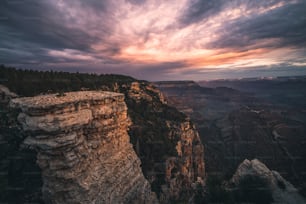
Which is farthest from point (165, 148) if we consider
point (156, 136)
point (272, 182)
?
point (272, 182)

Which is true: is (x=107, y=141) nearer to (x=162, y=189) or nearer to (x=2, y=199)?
(x=2, y=199)

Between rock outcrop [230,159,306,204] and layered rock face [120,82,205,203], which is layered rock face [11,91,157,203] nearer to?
layered rock face [120,82,205,203]

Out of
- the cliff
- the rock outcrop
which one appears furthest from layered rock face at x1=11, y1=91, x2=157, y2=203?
the rock outcrop

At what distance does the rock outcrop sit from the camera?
42.1ft

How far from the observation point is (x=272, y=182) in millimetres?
13844

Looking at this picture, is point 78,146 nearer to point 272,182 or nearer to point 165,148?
point 272,182

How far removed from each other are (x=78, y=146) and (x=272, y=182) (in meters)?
16.8

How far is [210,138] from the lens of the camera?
62125 mm

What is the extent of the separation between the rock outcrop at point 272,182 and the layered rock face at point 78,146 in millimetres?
10593

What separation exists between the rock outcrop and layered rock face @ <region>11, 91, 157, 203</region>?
10593 millimetres

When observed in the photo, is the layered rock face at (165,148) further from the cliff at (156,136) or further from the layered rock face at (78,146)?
the layered rock face at (78,146)

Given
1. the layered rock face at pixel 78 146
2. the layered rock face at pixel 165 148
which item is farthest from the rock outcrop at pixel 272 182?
the layered rock face at pixel 78 146

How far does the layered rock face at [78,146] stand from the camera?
7.91 metres

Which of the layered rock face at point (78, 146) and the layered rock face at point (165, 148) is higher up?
the layered rock face at point (78, 146)
